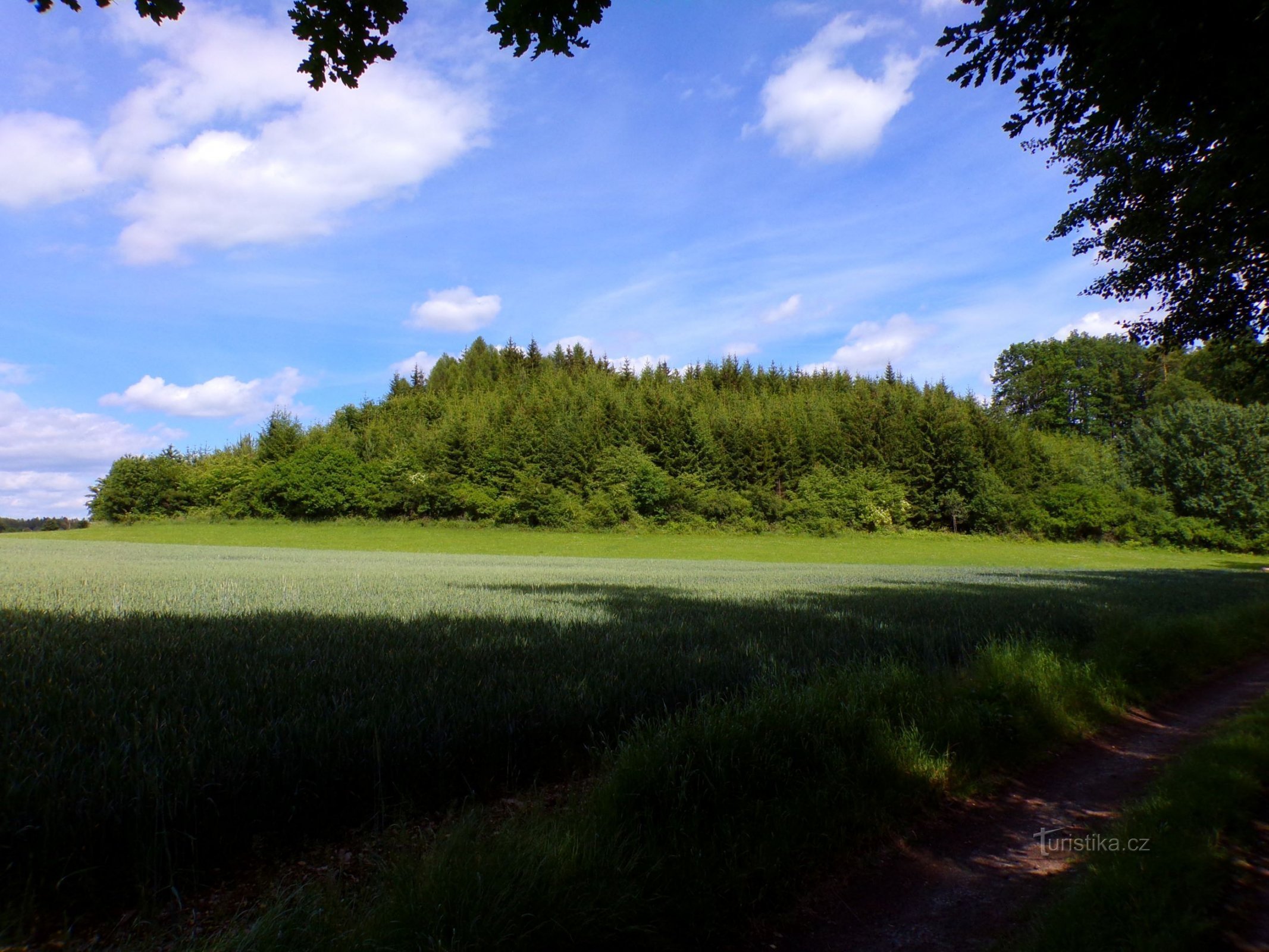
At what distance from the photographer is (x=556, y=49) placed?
172 inches

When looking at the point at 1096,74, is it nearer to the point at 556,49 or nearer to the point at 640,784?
the point at 556,49

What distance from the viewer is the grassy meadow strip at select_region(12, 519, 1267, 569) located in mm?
40688

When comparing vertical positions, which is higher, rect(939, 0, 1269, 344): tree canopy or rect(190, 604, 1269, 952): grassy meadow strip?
rect(939, 0, 1269, 344): tree canopy

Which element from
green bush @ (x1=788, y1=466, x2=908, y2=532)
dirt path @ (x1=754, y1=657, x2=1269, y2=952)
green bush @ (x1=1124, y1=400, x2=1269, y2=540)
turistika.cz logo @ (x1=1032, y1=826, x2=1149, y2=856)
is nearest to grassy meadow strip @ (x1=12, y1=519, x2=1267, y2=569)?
green bush @ (x1=788, y1=466, x2=908, y2=532)

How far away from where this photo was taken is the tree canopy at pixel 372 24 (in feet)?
13.5

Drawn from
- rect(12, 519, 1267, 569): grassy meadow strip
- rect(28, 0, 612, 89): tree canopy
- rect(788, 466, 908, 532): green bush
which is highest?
rect(28, 0, 612, 89): tree canopy

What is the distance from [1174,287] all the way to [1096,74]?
11.6 metres

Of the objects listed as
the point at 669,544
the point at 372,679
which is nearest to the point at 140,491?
the point at 669,544

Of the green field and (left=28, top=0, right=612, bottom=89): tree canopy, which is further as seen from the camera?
(left=28, top=0, right=612, bottom=89): tree canopy

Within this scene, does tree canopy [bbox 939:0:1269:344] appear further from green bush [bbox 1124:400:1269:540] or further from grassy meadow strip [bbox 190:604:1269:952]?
green bush [bbox 1124:400:1269:540]

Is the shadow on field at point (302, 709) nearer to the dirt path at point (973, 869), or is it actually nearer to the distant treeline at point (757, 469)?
the dirt path at point (973, 869)

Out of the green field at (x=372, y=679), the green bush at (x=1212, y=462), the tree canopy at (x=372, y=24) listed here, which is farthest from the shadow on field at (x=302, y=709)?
the green bush at (x=1212, y=462)

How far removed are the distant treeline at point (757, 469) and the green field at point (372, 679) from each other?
143 feet

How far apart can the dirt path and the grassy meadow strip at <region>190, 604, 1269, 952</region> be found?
0.20 meters
